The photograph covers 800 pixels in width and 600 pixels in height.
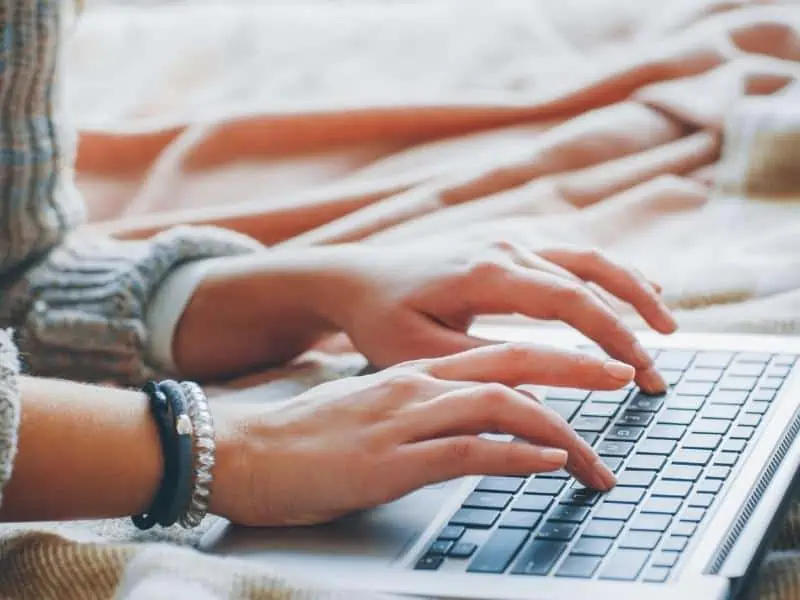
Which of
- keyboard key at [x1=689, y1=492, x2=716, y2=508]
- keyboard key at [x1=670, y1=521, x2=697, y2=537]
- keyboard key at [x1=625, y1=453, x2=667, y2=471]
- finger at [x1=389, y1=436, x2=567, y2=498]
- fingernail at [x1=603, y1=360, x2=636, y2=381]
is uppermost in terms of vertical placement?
Answer: finger at [x1=389, y1=436, x2=567, y2=498]

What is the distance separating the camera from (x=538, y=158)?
1.27 metres

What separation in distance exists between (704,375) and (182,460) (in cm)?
32

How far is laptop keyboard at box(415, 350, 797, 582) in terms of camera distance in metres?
0.64

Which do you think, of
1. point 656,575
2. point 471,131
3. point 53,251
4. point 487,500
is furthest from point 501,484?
point 471,131

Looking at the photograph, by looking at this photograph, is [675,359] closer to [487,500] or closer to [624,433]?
[624,433]

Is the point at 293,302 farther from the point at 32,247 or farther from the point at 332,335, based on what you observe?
the point at 32,247

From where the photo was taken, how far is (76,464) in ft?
2.40

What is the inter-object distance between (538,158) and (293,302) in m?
0.38

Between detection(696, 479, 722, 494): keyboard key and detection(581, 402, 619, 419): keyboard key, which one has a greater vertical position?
detection(696, 479, 722, 494): keyboard key

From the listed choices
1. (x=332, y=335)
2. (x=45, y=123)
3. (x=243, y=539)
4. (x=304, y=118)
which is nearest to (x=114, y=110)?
(x=304, y=118)

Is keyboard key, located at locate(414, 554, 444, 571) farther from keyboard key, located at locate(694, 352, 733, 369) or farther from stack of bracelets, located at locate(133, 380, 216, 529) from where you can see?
keyboard key, located at locate(694, 352, 733, 369)

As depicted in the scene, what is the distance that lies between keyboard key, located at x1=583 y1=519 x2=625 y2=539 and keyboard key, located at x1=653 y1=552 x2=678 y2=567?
3 cm

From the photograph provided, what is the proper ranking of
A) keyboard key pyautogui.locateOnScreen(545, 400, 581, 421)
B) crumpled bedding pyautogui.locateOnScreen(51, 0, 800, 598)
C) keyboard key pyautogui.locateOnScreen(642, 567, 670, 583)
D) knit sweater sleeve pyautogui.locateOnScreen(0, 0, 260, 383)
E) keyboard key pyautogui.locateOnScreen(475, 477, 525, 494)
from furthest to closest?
1. crumpled bedding pyautogui.locateOnScreen(51, 0, 800, 598)
2. knit sweater sleeve pyautogui.locateOnScreen(0, 0, 260, 383)
3. keyboard key pyautogui.locateOnScreen(545, 400, 581, 421)
4. keyboard key pyautogui.locateOnScreen(475, 477, 525, 494)
5. keyboard key pyautogui.locateOnScreen(642, 567, 670, 583)

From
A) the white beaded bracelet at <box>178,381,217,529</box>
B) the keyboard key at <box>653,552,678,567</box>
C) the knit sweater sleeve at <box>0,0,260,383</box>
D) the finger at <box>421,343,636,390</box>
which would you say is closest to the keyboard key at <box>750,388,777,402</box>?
the finger at <box>421,343,636,390</box>
